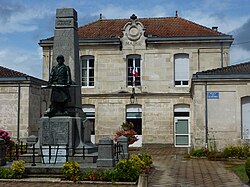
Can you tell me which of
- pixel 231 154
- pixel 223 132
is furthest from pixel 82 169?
pixel 223 132

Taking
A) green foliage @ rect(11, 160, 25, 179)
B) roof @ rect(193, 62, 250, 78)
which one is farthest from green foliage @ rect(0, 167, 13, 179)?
roof @ rect(193, 62, 250, 78)

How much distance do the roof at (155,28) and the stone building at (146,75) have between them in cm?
7

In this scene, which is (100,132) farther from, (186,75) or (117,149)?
(117,149)

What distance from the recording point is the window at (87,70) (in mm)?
30969

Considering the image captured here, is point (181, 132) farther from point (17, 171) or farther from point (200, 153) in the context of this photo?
point (17, 171)

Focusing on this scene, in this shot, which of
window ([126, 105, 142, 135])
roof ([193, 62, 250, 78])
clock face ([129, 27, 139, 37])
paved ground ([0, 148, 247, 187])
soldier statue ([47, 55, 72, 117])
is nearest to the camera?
paved ground ([0, 148, 247, 187])

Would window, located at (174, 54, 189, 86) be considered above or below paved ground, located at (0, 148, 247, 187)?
above

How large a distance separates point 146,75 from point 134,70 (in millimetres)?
929

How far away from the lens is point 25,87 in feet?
81.4

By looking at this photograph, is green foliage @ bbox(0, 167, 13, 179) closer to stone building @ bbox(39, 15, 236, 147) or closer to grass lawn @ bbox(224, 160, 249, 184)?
grass lawn @ bbox(224, 160, 249, 184)

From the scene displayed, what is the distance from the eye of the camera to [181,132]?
2969 cm

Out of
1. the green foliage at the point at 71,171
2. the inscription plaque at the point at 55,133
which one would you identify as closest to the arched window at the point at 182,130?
the inscription plaque at the point at 55,133

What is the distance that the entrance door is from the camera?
2962cm

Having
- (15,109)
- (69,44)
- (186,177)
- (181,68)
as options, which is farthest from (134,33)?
(186,177)
